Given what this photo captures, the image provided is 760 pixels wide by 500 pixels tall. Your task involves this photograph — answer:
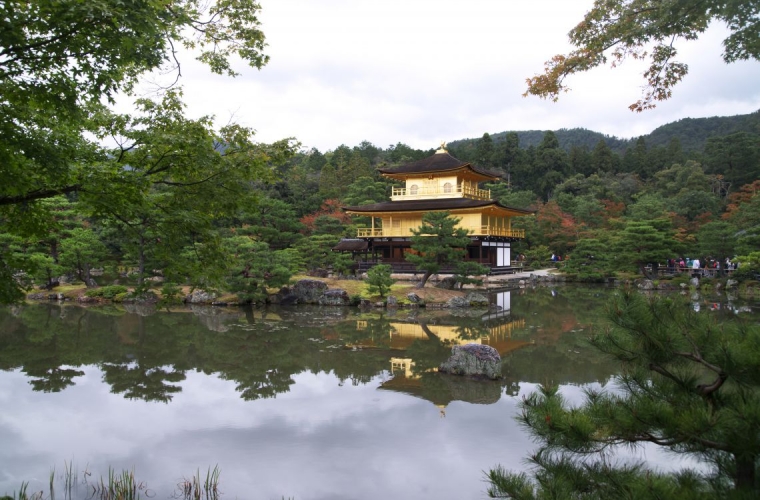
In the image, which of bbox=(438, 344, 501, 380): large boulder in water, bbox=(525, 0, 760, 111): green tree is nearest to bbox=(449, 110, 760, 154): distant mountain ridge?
bbox=(438, 344, 501, 380): large boulder in water

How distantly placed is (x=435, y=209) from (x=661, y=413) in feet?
82.7

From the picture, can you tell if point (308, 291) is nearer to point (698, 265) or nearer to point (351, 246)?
point (351, 246)

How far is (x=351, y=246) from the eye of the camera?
2734 centimetres

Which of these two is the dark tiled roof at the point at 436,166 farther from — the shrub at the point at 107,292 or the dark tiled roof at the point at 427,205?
the shrub at the point at 107,292

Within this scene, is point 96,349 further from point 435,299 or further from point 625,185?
point 625,185

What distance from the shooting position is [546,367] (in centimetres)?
875

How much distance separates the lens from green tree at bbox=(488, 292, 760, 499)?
192 centimetres

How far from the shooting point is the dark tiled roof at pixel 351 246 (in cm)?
2717

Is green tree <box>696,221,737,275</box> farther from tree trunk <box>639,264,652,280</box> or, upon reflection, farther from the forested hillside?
tree trunk <box>639,264,652,280</box>

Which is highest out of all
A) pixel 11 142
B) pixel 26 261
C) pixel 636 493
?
pixel 11 142

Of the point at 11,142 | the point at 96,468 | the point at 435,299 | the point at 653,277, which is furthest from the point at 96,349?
the point at 653,277

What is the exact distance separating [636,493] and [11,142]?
3.88 meters

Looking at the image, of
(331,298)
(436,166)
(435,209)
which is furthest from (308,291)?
(436,166)

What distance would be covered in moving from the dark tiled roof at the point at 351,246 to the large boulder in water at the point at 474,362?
19067 mm
